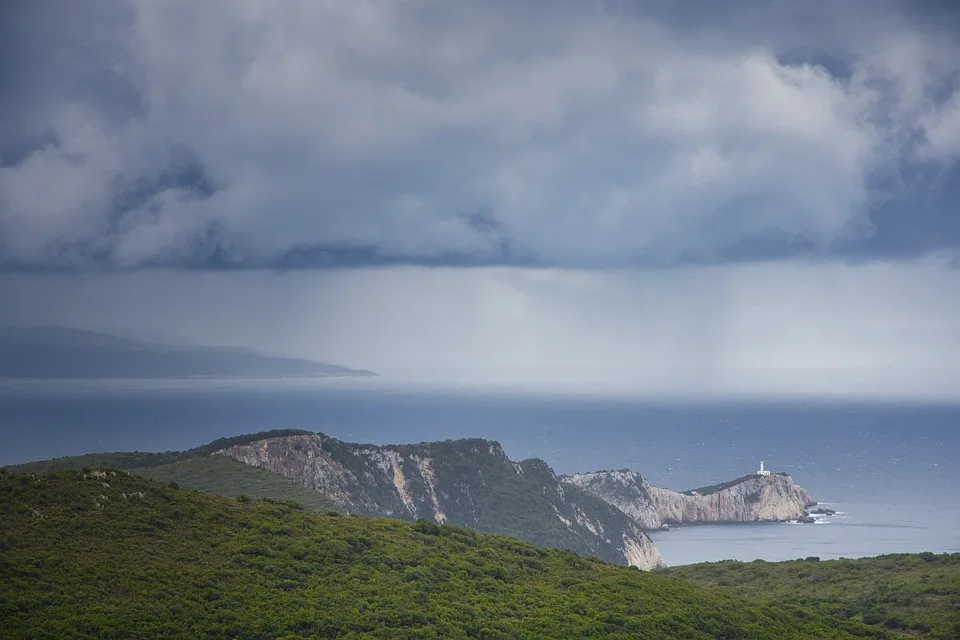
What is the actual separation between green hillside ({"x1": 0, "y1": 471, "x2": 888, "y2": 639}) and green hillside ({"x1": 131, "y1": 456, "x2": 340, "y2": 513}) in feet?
89.7

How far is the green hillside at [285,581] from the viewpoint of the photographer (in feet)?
124

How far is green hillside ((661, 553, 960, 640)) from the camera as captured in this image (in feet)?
174

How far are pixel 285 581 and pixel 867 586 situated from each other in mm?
36608

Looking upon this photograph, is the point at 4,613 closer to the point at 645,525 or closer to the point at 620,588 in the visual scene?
the point at 620,588

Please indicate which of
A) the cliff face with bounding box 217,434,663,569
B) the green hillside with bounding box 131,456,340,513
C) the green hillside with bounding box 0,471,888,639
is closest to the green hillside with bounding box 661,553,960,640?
the green hillside with bounding box 0,471,888,639

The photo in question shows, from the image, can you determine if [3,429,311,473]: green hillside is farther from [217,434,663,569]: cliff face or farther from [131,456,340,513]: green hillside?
[131,456,340,513]: green hillside

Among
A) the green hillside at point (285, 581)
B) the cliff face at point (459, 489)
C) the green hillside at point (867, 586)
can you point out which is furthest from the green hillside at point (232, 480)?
the green hillside at point (867, 586)

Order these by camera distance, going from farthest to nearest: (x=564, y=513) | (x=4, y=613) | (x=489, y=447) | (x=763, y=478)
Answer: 1. (x=763, y=478)
2. (x=489, y=447)
3. (x=564, y=513)
4. (x=4, y=613)

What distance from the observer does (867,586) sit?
61.2m

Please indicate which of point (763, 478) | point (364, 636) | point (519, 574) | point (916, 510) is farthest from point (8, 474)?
point (916, 510)

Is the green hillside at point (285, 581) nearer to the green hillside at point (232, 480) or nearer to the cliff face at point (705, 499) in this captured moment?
the green hillside at point (232, 480)

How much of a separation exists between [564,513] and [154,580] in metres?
94.3

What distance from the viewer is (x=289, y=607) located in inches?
1593

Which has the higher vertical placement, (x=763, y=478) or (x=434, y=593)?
(x=763, y=478)
